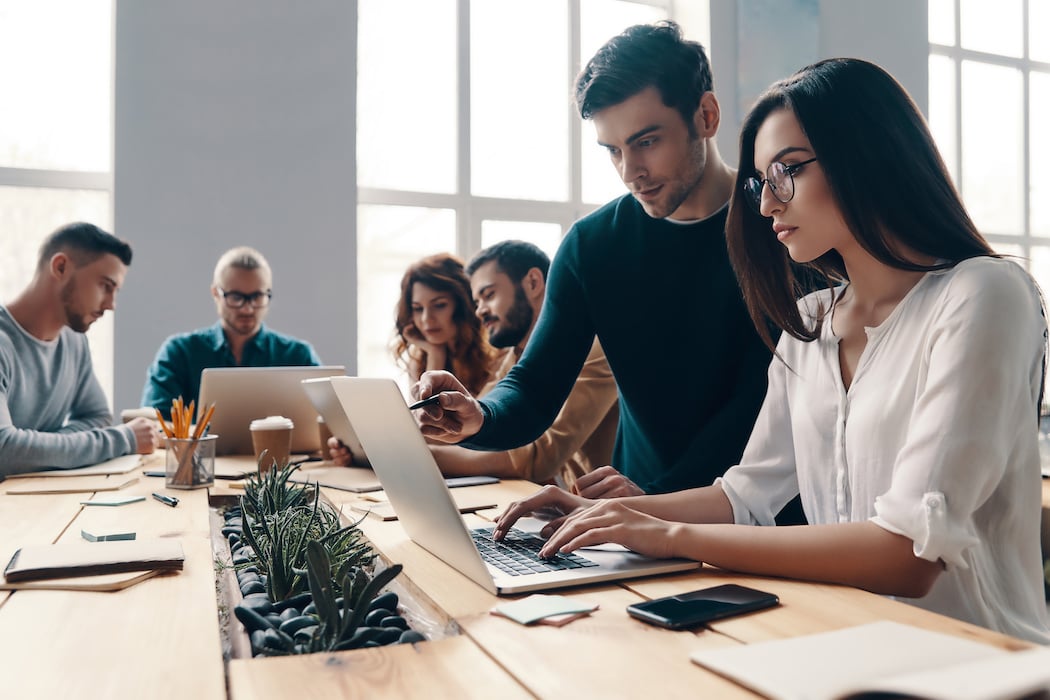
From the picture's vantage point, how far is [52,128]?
456cm

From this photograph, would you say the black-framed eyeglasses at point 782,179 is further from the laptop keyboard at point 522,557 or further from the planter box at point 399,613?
the planter box at point 399,613

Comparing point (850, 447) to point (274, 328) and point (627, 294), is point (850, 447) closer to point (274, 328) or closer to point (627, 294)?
point (627, 294)

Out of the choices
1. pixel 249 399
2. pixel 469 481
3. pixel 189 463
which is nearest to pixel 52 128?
pixel 249 399

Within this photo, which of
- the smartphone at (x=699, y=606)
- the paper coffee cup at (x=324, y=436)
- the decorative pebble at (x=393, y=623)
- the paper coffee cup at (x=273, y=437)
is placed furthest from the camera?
the paper coffee cup at (x=324, y=436)

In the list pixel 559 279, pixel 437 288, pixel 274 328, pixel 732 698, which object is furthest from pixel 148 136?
pixel 732 698

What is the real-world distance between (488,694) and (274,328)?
414 centimetres

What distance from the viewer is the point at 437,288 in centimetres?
322

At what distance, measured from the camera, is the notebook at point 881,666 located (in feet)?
1.89

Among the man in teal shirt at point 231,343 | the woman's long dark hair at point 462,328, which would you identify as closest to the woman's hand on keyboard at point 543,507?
the woman's long dark hair at point 462,328

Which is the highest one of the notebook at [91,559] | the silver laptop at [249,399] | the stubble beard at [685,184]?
the stubble beard at [685,184]

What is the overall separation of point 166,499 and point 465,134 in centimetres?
402

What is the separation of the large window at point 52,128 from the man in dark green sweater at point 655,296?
11.2 feet

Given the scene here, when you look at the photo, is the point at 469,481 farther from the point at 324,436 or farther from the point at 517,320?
the point at 517,320

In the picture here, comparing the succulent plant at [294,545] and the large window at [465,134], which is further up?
the large window at [465,134]
